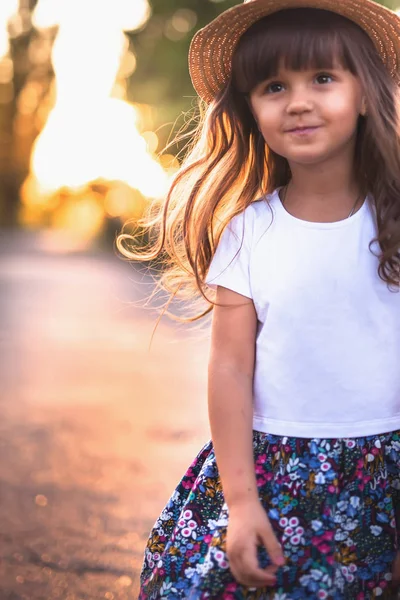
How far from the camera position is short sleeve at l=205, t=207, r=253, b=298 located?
1.95 meters

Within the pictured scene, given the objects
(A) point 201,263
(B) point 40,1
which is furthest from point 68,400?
(B) point 40,1

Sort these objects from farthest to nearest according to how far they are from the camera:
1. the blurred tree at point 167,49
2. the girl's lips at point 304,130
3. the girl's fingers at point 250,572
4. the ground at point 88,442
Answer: the blurred tree at point 167,49 < the ground at point 88,442 < the girl's lips at point 304,130 < the girl's fingers at point 250,572

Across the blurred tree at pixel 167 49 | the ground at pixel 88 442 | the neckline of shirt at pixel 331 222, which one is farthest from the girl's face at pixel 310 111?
the blurred tree at pixel 167 49

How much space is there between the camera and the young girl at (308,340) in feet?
6.09

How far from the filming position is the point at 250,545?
70.7 inches

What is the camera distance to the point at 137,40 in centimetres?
2309

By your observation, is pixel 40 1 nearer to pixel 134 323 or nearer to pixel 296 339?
pixel 134 323

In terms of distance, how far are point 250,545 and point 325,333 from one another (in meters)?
0.46

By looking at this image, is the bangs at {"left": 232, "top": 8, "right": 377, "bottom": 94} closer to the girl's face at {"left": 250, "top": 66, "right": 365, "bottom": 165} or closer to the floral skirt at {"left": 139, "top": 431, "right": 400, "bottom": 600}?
the girl's face at {"left": 250, "top": 66, "right": 365, "bottom": 165}

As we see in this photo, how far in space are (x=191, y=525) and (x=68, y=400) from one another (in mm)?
4063

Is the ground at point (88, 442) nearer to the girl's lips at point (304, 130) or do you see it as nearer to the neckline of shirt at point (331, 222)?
the neckline of shirt at point (331, 222)

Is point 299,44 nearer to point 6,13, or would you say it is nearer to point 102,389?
point 102,389

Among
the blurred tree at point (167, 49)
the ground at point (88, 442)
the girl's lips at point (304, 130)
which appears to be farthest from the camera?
the blurred tree at point (167, 49)

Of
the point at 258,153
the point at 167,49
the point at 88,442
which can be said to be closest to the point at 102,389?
the point at 88,442
